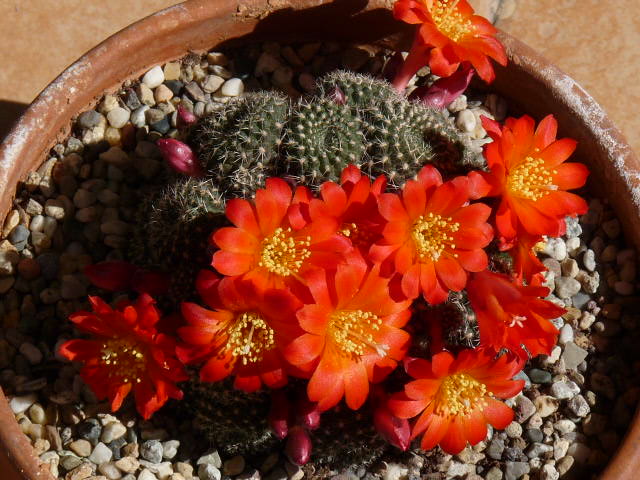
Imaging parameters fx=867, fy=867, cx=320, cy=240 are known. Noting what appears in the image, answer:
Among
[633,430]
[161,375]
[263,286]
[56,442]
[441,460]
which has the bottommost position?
[56,442]

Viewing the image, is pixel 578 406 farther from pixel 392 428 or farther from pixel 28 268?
pixel 28 268

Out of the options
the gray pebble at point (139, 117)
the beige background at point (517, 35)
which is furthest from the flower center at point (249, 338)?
the beige background at point (517, 35)

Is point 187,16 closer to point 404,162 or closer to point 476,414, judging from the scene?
point 404,162

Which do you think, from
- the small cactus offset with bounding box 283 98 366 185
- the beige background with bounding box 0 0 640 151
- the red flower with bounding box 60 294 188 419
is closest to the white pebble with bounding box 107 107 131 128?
the beige background with bounding box 0 0 640 151

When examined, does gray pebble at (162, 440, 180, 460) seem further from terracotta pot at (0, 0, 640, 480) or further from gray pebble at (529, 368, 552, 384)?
gray pebble at (529, 368, 552, 384)

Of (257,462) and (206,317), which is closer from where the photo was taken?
(206,317)

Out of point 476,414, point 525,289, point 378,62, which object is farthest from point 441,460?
point 378,62

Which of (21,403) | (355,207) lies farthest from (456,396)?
(21,403)
